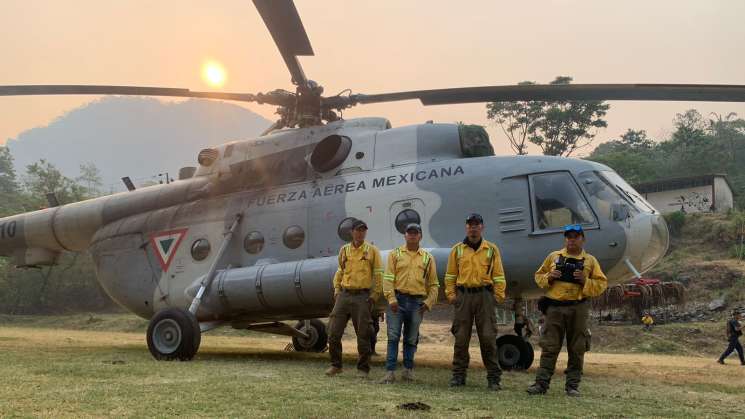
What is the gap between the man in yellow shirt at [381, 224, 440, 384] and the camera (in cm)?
705

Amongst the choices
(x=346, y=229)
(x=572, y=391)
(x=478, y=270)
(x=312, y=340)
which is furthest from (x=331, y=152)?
(x=572, y=391)

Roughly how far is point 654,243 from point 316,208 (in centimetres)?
489

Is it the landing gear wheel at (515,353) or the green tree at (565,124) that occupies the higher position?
the green tree at (565,124)

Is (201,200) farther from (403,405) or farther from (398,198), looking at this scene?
(403,405)

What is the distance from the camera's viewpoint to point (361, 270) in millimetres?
7441

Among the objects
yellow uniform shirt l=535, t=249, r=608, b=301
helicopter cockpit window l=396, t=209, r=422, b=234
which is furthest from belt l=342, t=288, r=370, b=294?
yellow uniform shirt l=535, t=249, r=608, b=301

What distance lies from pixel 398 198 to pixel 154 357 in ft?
14.3

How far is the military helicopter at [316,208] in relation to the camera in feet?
27.9

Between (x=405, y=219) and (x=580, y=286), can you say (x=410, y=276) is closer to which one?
(x=580, y=286)

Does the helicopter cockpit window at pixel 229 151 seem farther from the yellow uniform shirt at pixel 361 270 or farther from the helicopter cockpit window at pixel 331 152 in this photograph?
the yellow uniform shirt at pixel 361 270

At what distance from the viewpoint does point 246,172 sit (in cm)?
1102

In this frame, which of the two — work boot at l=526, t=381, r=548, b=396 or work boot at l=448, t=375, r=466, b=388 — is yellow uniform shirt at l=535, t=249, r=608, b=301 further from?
work boot at l=448, t=375, r=466, b=388

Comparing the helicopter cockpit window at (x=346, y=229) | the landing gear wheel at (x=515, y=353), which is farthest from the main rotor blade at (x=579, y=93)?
the landing gear wheel at (x=515, y=353)

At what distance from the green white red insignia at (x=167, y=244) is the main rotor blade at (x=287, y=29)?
3.57 metres
